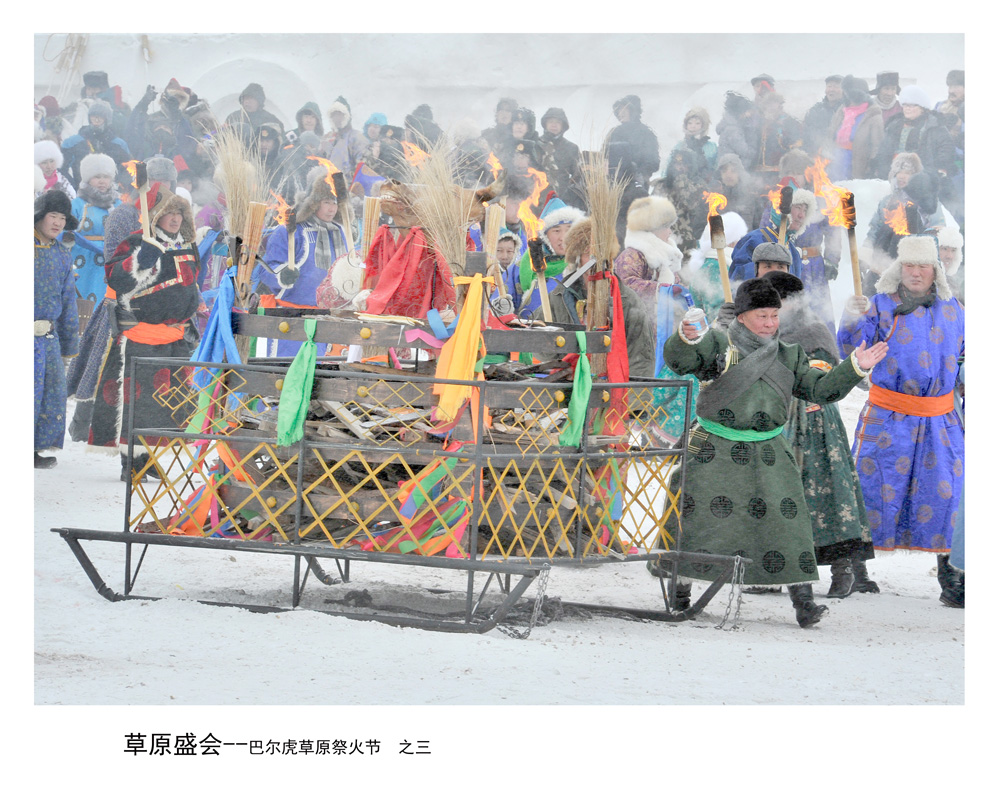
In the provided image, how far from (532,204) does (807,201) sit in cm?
215

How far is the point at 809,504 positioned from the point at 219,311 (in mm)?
2864

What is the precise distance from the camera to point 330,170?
30.8ft

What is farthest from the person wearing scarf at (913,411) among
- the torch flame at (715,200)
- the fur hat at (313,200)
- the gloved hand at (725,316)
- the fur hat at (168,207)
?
the fur hat at (168,207)

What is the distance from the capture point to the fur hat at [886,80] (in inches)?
362

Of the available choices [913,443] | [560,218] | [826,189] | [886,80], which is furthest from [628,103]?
[913,443]

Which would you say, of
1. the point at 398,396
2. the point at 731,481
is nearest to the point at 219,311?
the point at 398,396

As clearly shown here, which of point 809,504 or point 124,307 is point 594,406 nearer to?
point 809,504

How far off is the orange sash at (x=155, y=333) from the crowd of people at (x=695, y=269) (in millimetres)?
13

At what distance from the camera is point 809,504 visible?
18.3 ft

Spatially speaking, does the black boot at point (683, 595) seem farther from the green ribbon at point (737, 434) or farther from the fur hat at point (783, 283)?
the fur hat at point (783, 283)

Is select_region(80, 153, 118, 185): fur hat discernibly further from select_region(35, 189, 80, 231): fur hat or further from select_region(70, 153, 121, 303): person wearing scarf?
select_region(35, 189, 80, 231): fur hat

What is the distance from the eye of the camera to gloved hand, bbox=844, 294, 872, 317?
18.7 ft

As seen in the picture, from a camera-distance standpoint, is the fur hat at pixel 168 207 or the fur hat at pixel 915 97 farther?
the fur hat at pixel 915 97

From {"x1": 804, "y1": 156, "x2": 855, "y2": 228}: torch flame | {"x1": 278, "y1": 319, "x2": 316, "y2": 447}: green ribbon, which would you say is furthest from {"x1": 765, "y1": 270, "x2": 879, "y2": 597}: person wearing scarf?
{"x1": 278, "y1": 319, "x2": 316, "y2": 447}: green ribbon
